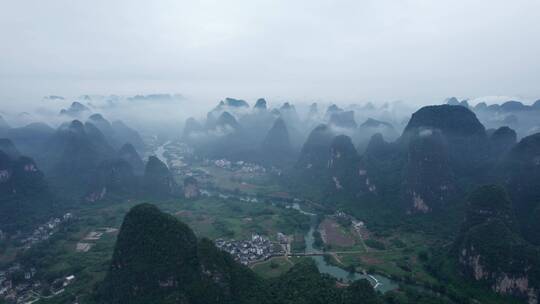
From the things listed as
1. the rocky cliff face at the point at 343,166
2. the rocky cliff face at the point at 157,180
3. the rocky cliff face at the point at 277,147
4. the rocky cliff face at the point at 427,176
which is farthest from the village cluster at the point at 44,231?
the rocky cliff face at the point at 427,176

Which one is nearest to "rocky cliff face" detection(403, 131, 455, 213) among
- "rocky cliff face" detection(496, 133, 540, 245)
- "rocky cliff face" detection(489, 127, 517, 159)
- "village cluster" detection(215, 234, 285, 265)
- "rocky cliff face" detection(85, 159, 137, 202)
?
"rocky cliff face" detection(496, 133, 540, 245)

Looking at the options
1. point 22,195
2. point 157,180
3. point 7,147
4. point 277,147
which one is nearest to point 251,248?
point 157,180

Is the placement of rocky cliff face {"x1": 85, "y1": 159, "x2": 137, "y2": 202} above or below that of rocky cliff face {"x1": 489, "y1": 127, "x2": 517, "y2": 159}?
below

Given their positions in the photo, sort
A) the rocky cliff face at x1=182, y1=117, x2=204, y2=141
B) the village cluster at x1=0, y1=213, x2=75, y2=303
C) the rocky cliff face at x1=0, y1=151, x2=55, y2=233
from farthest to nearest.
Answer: the rocky cliff face at x1=182, y1=117, x2=204, y2=141
the rocky cliff face at x1=0, y1=151, x2=55, y2=233
the village cluster at x1=0, y1=213, x2=75, y2=303

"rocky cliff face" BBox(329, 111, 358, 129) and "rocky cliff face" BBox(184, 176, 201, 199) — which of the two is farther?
"rocky cliff face" BBox(329, 111, 358, 129)

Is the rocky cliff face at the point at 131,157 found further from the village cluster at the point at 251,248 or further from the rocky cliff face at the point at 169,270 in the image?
the rocky cliff face at the point at 169,270

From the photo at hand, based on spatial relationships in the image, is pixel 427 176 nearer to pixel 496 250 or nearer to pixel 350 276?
pixel 496 250

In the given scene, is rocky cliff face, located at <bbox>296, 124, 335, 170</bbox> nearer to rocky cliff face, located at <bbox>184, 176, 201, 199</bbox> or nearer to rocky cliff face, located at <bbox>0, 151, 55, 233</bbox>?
rocky cliff face, located at <bbox>184, 176, 201, 199</bbox>
